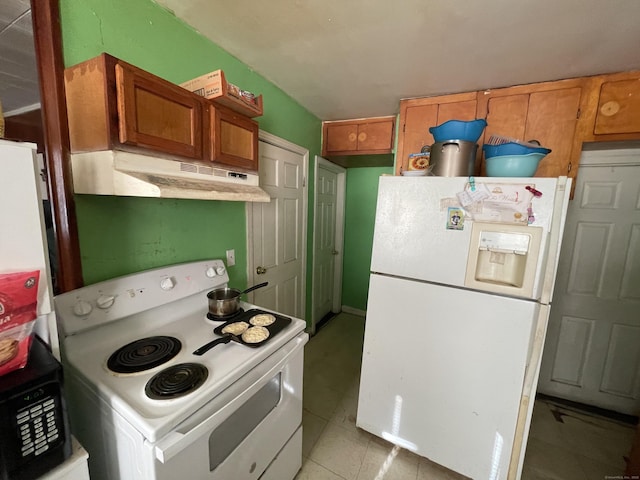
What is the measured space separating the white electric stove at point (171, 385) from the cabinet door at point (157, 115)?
60cm

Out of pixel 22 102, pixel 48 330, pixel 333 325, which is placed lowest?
pixel 333 325

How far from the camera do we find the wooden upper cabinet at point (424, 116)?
1904 mm

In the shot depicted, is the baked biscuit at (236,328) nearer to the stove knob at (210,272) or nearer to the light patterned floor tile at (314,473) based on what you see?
the stove knob at (210,272)

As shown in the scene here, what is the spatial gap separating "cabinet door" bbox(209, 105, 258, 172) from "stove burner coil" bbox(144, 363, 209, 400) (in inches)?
34.3

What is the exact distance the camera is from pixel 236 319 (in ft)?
4.20

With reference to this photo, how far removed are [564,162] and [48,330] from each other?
264cm

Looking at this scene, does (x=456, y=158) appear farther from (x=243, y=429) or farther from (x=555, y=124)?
(x=243, y=429)

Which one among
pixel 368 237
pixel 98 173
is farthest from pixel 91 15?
pixel 368 237

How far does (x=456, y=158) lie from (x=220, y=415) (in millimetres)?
1575

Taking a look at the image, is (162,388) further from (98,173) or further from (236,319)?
(98,173)

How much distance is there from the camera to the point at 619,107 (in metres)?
1.55

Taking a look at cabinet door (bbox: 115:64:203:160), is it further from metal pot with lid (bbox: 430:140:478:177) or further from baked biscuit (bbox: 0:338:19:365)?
metal pot with lid (bbox: 430:140:478:177)

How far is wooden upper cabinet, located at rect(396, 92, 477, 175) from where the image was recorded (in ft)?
6.25

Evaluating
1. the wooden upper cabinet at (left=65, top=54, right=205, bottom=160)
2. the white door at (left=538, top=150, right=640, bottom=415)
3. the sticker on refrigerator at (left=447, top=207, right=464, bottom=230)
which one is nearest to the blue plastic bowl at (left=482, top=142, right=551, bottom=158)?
the sticker on refrigerator at (left=447, top=207, right=464, bottom=230)
